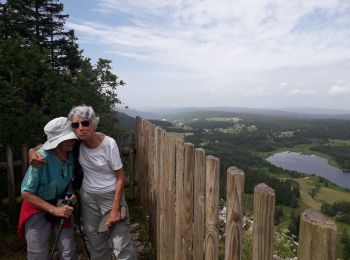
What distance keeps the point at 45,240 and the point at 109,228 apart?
2.13ft

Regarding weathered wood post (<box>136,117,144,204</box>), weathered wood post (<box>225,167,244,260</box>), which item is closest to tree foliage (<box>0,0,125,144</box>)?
weathered wood post (<box>136,117,144,204</box>)

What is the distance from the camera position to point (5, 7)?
46.5 feet

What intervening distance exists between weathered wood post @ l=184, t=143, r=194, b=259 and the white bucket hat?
3.78 feet

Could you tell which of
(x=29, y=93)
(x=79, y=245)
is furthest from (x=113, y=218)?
(x=29, y=93)

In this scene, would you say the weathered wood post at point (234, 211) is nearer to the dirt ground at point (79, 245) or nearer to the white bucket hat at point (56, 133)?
the white bucket hat at point (56, 133)

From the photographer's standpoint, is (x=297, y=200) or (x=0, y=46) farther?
(x=297, y=200)

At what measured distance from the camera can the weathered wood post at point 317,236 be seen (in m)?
1.34

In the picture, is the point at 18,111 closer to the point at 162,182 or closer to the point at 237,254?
the point at 162,182

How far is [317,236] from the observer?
1373 millimetres

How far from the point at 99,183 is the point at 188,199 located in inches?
41.2

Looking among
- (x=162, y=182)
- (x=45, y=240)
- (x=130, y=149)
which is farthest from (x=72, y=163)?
(x=130, y=149)

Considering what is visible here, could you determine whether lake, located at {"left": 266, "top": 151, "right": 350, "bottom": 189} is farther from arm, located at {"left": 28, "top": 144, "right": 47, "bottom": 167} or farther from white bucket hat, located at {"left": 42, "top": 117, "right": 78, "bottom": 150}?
arm, located at {"left": 28, "top": 144, "right": 47, "bottom": 167}

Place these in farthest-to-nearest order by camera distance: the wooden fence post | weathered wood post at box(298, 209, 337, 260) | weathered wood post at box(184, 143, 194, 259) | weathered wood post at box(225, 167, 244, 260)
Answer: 1. the wooden fence post
2. weathered wood post at box(184, 143, 194, 259)
3. weathered wood post at box(225, 167, 244, 260)
4. weathered wood post at box(298, 209, 337, 260)

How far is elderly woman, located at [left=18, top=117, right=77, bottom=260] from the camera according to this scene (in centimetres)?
312
